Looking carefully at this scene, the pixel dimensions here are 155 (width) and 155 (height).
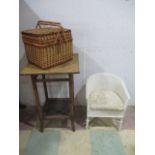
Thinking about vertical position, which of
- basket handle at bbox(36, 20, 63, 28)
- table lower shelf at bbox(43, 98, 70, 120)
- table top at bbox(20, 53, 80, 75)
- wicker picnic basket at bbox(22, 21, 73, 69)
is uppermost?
basket handle at bbox(36, 20, 63, 28)

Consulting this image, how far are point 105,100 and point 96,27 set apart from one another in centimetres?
79

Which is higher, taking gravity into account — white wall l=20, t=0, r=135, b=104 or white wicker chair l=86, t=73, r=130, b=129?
white wall l=20, t=0, r=135, b=104

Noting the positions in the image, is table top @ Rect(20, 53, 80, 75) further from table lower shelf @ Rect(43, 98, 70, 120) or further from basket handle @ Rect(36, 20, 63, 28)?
table lower shelf @ Rect(43, 98, 70, 120)

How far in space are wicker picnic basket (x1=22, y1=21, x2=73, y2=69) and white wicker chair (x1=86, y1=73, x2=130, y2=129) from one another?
18.6 inches

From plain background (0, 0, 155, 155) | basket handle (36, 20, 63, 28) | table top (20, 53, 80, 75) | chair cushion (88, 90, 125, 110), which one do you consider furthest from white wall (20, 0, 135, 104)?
plain background (0, 0, 155, 155)

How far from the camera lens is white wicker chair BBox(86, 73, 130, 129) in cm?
207

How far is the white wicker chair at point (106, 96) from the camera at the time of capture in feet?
6.78
